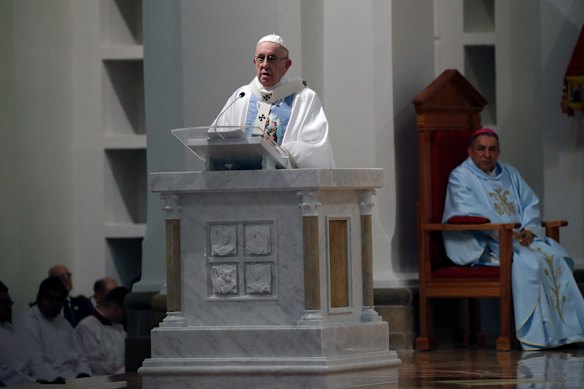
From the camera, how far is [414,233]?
1101cm

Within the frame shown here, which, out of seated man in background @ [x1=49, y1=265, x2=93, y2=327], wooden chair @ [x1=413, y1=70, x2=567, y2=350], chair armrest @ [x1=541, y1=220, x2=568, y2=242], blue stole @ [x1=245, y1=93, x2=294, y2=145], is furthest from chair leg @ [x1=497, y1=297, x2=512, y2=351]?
seated man in background @ [x1=49, y1=265, x2=93, y2=327]

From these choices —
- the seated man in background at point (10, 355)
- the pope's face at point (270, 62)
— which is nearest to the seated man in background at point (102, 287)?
the seated man in background at point (10, 355)

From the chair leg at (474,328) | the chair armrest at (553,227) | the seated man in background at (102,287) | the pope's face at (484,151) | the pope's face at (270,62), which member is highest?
the pope's face at (270,62)

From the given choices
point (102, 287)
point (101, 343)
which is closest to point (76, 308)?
point (102, 287)

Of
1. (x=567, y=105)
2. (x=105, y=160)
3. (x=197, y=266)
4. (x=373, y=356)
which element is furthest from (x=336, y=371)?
(x=105, y=160)

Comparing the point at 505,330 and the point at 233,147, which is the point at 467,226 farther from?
the point at 233,147

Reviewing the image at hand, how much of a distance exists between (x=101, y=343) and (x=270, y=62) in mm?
5360

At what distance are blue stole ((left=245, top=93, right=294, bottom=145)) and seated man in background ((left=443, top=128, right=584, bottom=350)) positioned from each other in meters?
2.43

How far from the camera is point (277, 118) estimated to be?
8391mm

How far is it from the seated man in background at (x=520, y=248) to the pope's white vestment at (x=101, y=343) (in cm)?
368

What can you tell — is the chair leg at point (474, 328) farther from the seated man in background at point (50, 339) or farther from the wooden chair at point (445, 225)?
the seated man in background at point (50, 339)

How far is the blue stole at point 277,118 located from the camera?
8.36 m

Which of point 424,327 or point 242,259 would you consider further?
point 424,327

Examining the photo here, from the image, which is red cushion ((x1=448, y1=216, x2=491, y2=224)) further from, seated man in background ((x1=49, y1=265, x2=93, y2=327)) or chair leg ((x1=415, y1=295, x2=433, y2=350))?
seated man in background ((x1=49, y1=265, x2=93, y2=327))
